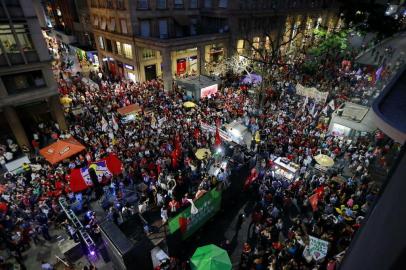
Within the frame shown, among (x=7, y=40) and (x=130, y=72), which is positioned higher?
(x=7, y=40)

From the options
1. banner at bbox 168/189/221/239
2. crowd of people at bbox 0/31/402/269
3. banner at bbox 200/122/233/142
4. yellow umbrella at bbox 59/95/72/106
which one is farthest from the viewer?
yellow umbrella at bbox 59/95/72/106

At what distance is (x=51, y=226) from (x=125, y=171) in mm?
5209

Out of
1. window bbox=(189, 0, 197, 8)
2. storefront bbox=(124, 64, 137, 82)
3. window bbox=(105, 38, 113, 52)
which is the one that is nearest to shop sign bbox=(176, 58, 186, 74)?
storefront bbox=(124, 64, 137, 82)

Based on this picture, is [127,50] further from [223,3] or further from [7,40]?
[7,40]

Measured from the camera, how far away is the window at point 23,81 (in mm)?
20516

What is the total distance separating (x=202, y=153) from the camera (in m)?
17.8

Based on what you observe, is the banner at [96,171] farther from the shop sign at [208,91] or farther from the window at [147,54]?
the window at [147,54]

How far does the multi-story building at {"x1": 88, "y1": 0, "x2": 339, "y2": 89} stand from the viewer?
107ft

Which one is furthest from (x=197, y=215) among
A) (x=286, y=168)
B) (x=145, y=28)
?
(x=145, y=28)

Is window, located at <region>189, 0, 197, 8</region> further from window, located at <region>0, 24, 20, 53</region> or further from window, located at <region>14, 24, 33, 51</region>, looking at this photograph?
window, located at <region>0, 24, 20, 53</region>

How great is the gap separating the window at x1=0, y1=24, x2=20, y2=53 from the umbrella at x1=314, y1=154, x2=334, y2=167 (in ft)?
83.1

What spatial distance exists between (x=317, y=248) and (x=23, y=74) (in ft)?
83.7

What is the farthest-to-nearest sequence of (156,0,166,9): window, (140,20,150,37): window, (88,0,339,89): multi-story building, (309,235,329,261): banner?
(140,20,150,37): window, (156,0,166,9): window, (88,0,339,89): multi-story building, (309,235,329,261): banner

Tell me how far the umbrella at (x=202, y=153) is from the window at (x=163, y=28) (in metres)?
24.4
